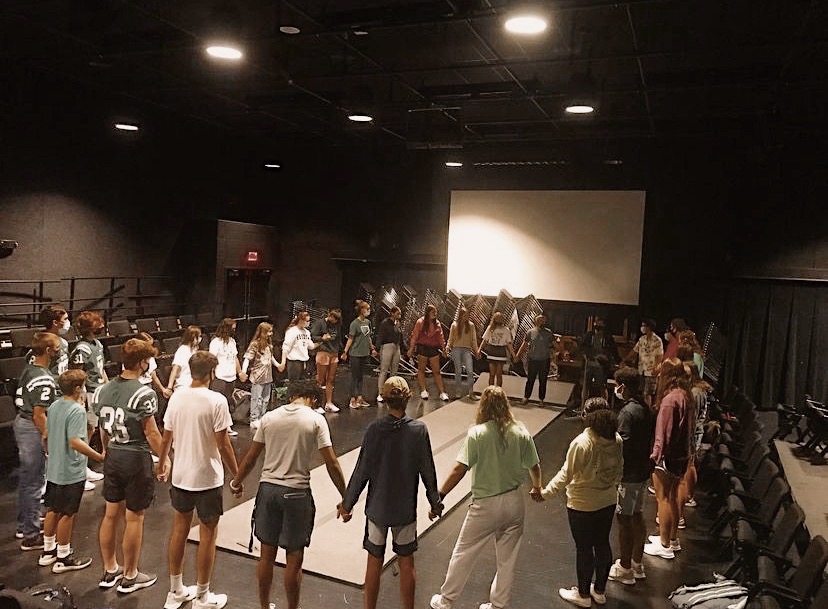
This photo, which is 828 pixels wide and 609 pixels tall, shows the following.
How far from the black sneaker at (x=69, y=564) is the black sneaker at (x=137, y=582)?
443 millimetres

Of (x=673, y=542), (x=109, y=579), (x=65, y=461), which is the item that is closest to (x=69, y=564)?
(x=109, y=579)

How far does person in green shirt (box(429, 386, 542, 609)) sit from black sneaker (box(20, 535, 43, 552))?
289 centimetres

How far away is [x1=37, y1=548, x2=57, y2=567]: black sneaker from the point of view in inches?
169

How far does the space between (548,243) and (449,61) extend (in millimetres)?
4929

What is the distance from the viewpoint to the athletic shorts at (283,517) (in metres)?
3.57

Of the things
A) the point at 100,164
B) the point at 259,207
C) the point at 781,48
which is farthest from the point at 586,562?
the point at 259,207

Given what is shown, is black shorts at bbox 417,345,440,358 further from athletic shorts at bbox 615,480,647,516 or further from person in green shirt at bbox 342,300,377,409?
athletic shorts at bbox 615,480,647,516

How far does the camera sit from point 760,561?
3.87 m

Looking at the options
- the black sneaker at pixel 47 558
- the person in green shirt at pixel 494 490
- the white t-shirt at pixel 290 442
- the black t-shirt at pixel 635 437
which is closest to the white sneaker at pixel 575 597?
the person in green shirt at pixel 494 490

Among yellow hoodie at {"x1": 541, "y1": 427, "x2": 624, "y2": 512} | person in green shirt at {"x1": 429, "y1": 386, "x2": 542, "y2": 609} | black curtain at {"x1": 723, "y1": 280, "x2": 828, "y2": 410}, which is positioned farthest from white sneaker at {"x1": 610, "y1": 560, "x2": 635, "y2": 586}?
black curtain at {"x1": 723, "y1": 280, "x2": 828, "y2": 410}

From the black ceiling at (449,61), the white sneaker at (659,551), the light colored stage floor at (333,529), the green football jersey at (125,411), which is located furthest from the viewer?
the black ceiling at (449,61)

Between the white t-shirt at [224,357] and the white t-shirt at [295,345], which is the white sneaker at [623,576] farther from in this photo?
the white t-shirt at [295,345]

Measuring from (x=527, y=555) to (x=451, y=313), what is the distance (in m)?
7.81

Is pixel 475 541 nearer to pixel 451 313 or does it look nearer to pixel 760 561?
pixel 760 561
